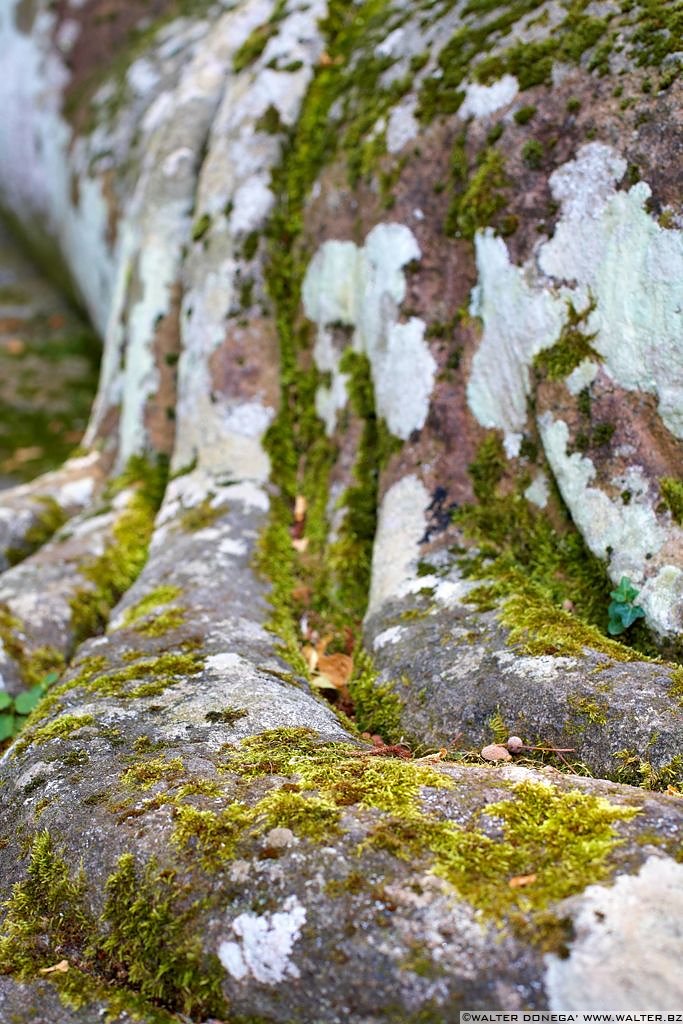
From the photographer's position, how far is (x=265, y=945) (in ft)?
8.68

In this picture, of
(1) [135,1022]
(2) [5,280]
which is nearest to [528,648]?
(1) [135,1022]

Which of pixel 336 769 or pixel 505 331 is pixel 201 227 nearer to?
pixel 505 331

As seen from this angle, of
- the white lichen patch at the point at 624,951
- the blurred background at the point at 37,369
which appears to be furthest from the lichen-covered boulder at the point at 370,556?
the blurred background at the point at 37,369

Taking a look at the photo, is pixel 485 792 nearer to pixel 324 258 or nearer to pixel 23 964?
pixel 23 964

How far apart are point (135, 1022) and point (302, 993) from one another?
0.57 meters

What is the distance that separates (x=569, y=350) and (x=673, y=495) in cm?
105

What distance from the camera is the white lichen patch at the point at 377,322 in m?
5.67

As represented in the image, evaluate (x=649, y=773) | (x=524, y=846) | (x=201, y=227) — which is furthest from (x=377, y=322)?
(x=524, y=846)

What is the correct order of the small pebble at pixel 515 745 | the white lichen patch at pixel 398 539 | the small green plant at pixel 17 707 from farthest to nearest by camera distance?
1. the white lichen patch at pixel 398 539
2. the small green plant at pixel 17 707
3. the small pebble at pixel 515 745

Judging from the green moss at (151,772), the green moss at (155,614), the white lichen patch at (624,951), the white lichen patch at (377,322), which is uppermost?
the white lichen patch at (377,322)

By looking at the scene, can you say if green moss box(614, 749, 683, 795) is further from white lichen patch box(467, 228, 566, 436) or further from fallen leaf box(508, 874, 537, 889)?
white lichen patch box(467, 228, 566, 436)

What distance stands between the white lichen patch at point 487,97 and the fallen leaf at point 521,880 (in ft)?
14.8

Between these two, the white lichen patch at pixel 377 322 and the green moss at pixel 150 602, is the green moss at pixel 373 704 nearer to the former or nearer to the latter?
the green moss at pixel 150 602

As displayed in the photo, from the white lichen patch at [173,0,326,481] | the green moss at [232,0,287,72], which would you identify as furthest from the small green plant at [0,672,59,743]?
the green moss at [232,0,287,72]
